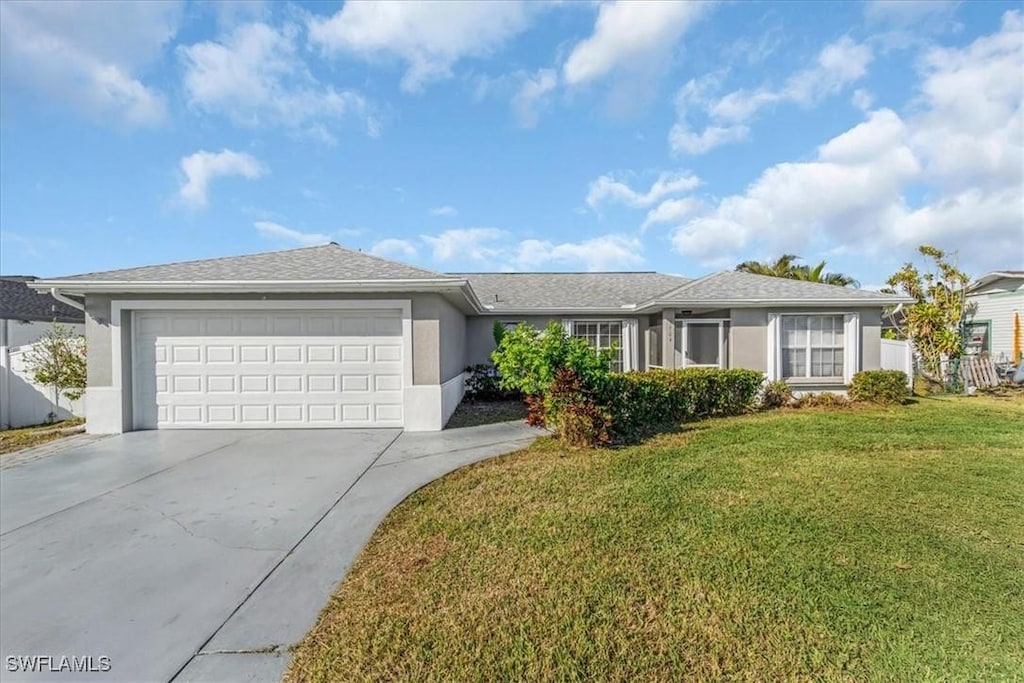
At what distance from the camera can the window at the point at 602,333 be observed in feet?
51.9

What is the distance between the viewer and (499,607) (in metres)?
3.32

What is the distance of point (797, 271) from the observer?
960 inches

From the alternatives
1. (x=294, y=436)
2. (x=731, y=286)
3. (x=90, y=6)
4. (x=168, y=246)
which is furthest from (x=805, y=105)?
(x=168, y=246)

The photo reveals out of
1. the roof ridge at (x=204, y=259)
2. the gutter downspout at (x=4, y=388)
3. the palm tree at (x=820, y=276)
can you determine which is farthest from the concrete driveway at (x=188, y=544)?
the palm tree at (x=820, y=276)

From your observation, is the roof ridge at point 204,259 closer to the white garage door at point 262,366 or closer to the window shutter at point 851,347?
the white garage door at point 262,366

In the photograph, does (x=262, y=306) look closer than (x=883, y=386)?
Yes

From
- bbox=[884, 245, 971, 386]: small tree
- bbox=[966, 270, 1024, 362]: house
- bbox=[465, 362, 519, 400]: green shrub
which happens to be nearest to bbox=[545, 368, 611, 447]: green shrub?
bbox=[465, 362, 519, 400]: green shrub

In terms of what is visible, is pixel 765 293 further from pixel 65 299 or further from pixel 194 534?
pixel 65 299

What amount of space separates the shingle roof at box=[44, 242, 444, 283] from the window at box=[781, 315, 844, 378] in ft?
33.9

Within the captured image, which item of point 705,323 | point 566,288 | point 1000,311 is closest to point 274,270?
point 566,288

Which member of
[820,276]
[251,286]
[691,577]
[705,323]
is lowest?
[691,577]

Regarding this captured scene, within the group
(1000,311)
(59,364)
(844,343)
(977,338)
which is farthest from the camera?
(977,338)

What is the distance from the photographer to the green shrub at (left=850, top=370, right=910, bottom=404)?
474 inches

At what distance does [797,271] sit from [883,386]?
47.4 feet
